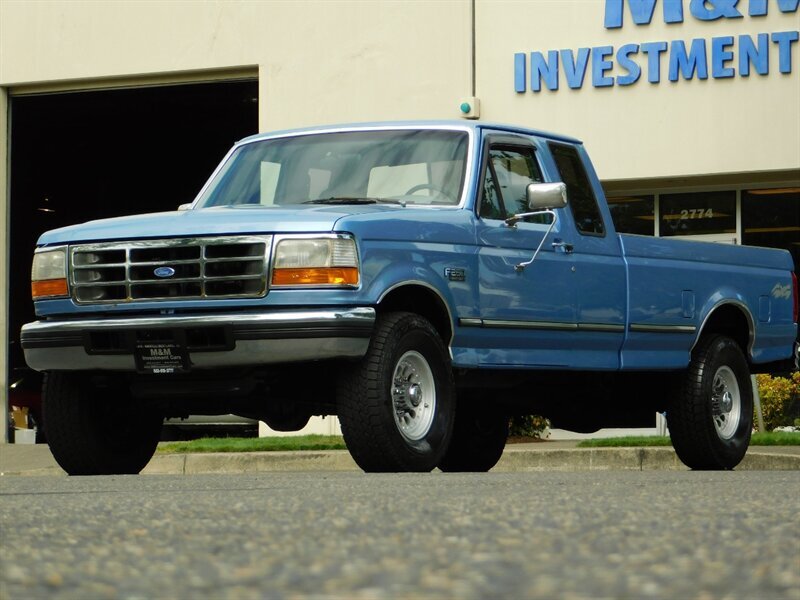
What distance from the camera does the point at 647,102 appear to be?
1797 centimetres

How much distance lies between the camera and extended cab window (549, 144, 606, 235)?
1023 cm

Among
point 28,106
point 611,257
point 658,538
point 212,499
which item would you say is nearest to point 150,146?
point 28,106

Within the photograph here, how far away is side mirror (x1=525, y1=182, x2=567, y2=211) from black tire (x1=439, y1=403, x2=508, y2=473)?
7.54 ft

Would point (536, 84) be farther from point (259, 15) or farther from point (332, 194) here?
point (332, 194)

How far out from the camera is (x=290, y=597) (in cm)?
326

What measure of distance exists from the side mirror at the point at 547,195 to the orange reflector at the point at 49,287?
261 cm

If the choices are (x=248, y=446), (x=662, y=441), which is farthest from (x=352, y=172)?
(x=662, y=441)

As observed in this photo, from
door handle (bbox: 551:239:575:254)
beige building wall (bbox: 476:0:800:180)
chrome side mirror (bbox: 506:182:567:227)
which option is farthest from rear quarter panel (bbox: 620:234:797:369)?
beige building wall (bbox: 476:0:800:180)

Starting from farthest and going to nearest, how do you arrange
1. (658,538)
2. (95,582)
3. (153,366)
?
(153,366)
(658,538)
(95,582)

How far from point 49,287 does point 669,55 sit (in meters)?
10.4

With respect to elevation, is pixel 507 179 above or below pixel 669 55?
below

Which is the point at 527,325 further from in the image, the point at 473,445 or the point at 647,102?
the point at 647,102

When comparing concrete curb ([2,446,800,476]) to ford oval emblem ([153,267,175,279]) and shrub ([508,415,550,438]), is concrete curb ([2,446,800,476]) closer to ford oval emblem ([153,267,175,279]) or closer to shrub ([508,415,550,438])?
shrub ([508,415,550,438])

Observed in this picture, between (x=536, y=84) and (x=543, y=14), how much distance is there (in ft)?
2.63
